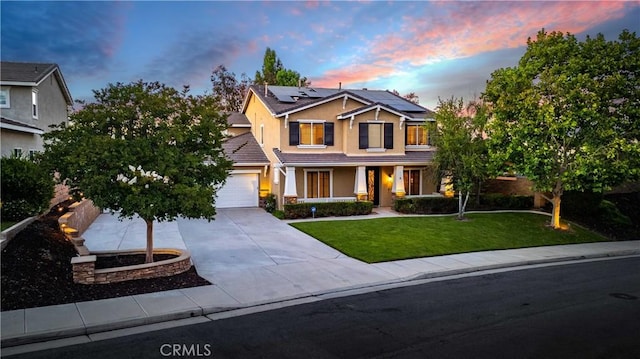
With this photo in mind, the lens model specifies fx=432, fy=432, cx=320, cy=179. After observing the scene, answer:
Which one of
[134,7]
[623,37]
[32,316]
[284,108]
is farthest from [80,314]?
[623,37]

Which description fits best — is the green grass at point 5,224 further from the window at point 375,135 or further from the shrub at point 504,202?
the shrub at point 504,202

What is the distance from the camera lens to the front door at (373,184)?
1062 inches

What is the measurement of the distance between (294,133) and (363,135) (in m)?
4.15

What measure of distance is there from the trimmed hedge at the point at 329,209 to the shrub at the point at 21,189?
11.3 meters

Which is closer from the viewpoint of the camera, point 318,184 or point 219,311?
point 219,311

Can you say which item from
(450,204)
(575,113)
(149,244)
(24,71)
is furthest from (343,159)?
(24,71)

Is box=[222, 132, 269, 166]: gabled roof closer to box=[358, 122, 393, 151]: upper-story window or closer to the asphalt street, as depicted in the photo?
box=[358, 122, 393, 151]: upper-story window

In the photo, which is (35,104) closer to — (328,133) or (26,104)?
(26,104)

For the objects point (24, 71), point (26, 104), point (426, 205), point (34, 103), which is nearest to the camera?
point (26, 104)

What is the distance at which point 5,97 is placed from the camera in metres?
22.4

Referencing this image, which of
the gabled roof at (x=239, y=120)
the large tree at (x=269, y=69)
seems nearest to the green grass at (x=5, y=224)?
→ the gabled roof at (x=239, y=120)

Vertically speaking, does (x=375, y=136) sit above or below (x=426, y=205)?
above

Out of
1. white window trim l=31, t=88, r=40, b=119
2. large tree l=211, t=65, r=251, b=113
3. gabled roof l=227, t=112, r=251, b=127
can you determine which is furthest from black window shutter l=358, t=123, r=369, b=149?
large tree l=211, t=65, r=251, b=113

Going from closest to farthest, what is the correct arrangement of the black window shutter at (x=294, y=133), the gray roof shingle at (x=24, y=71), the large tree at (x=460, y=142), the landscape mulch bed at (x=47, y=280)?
the landscape mulch bed at (x=47, y=280) < the large tree at (x=460, y=142) < the gray roof shingle at (x=24, y=71) < the black window shutter at (x=294, y=133)
